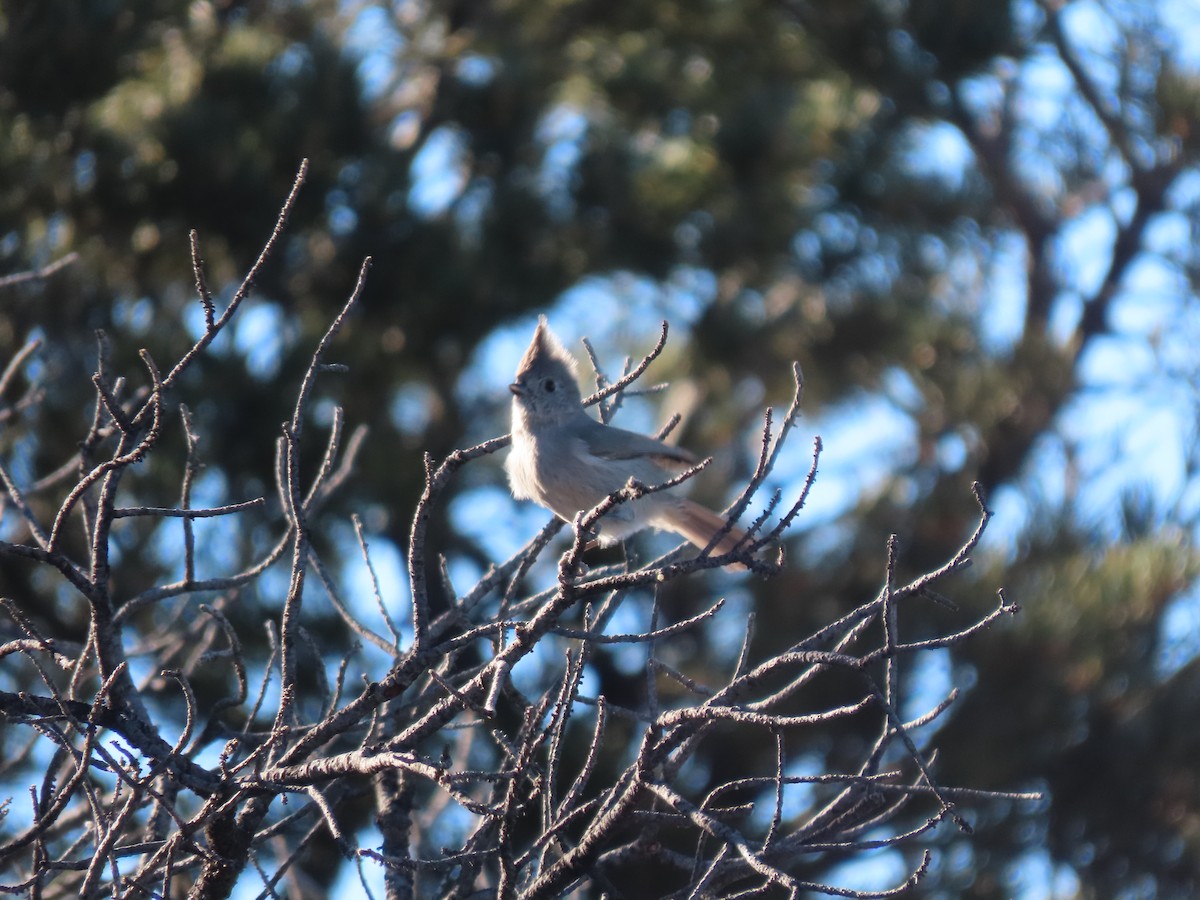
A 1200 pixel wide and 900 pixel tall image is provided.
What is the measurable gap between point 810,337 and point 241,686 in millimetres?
4838

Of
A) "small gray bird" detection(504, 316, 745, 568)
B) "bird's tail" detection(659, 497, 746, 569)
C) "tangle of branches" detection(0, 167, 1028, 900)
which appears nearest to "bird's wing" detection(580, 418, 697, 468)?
"small gray bird" detection(504, 316, 745, 568)

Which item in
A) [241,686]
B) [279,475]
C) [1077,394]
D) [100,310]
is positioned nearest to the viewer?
[241,686]

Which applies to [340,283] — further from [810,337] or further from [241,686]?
[241,686]

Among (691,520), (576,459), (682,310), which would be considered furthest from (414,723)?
(682,310)

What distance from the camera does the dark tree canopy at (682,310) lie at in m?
4.54

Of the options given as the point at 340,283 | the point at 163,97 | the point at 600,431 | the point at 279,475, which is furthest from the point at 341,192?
the point at 279,475

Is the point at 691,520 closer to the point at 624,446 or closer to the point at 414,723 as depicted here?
the point at 624,446

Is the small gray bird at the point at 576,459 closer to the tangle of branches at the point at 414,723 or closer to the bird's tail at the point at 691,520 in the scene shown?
the bird's tail at the point at 691,520

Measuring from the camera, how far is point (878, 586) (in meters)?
5.77

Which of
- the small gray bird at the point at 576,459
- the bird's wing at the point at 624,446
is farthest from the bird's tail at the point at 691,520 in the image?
the bird's wing at the point at 624,446

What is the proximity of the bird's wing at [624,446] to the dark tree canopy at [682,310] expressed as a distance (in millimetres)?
778

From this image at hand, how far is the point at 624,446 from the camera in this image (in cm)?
349

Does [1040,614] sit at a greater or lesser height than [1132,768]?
greater

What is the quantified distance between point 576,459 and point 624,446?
0.43 feet
